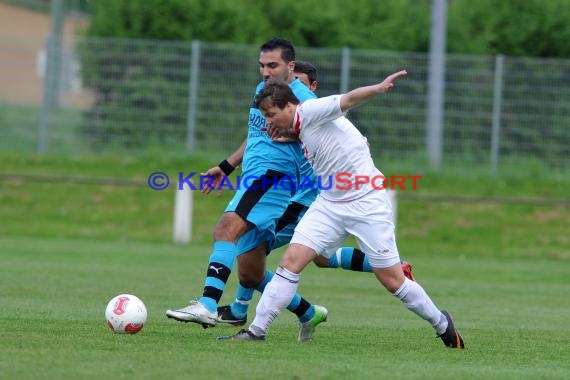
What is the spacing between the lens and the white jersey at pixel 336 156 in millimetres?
8297

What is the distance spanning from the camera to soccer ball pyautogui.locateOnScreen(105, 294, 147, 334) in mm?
8625

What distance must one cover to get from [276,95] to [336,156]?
635 millimetres

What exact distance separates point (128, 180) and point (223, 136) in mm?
2227

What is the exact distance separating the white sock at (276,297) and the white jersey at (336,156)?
64 centimetres

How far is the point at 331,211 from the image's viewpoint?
838 centimetres

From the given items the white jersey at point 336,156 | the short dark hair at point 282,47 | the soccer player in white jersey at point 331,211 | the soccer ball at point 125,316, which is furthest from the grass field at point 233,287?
the short dark hair at point 282,47

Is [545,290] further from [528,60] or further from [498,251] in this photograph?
[528,60]

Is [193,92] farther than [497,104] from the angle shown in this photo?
Yes

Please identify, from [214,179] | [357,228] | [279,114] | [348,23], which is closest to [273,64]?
[214,179]

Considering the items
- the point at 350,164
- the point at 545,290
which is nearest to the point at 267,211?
the point at 350,164

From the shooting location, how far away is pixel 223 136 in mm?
24703

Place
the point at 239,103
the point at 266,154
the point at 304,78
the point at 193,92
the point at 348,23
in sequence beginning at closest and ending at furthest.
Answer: the point at 266,154 → the point at 304,78 → the point at 193,92 → the point at 239,103 → the point at 348,23

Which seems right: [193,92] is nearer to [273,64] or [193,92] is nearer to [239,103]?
[239,103]

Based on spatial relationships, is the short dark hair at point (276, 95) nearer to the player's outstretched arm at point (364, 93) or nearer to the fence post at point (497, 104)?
the player's outstretched arm at point (364, 93)
